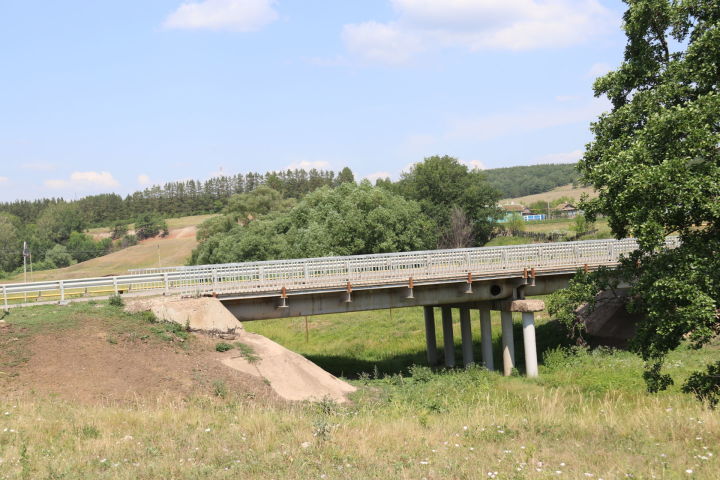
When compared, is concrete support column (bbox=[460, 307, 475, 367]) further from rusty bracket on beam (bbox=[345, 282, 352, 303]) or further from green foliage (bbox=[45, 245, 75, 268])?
green foliage (bbox=[45, 245, 75, 268])

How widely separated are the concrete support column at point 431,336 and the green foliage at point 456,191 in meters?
45.2

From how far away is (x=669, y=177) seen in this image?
1264cm

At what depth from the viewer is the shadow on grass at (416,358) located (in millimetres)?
33500

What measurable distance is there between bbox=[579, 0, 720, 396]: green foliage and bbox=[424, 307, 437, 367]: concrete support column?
20.1 metres

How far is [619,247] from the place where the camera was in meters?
34.4

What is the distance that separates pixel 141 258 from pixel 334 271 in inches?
4060

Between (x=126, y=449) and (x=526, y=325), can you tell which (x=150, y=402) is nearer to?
(x=126, y=449)

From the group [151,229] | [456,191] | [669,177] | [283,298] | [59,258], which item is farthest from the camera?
[151,229]

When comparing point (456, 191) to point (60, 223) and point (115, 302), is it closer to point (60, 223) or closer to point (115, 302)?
point (115, 302)

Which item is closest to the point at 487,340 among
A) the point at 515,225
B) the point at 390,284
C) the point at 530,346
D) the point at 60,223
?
the point at 530,346

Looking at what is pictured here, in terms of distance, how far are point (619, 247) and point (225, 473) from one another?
3097 cm

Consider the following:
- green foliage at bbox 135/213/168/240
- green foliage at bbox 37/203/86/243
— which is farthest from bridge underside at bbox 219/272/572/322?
green foliage at bbox 37/203/86/243

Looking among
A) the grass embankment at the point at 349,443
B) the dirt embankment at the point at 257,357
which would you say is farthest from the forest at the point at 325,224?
the grass embankment at the point at 349,443

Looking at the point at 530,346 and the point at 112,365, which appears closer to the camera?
the point at 112,365
